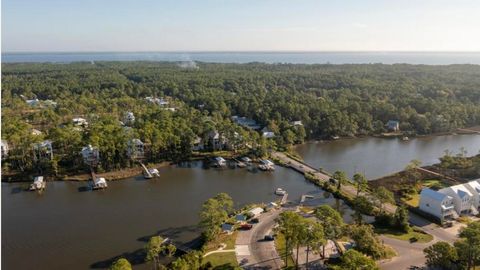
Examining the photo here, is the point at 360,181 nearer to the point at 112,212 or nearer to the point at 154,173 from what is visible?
the point at 154,173

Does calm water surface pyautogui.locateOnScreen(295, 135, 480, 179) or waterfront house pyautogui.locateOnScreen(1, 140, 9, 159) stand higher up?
waterfront house pyautogui.locateOnScreen(1, 140, 9, 159)

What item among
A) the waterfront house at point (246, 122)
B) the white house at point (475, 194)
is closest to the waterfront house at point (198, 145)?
the waterfront house at point (246, 122)

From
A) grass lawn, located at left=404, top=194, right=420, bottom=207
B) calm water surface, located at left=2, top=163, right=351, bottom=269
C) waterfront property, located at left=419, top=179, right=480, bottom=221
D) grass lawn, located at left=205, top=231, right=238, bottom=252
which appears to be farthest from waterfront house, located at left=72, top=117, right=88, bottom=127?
waterfront property, located at left=419, top=179, right=480, bottom=221

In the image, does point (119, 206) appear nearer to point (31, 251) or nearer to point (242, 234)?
point (31, 251)

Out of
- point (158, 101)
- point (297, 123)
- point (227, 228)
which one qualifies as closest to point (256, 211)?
point (227, 228)

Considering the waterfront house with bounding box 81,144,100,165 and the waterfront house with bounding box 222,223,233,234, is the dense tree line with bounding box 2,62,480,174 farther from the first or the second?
the waterfront house with bounding box 222,223,233,234

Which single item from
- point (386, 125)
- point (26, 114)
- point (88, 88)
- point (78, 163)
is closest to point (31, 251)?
point (78, 163)
